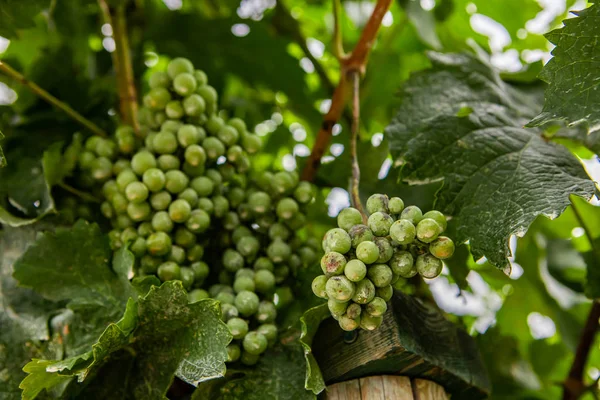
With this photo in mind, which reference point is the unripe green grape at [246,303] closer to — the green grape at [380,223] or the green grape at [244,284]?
the green grape at [244,284]

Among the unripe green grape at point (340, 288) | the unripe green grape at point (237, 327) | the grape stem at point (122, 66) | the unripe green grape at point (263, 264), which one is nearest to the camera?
the unripe green grape at point (340, 288)

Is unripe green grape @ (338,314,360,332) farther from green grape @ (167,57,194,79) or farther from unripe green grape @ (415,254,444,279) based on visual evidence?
green grape @ (167,57,194,79)

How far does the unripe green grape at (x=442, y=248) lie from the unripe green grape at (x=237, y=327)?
0.24 metres

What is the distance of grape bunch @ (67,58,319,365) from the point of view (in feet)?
2.70

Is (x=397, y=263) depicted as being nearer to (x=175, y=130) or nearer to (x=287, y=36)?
(x=175, y=130)

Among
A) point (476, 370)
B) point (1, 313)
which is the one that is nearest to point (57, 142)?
point (1, 313)

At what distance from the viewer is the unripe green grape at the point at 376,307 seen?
0.65m

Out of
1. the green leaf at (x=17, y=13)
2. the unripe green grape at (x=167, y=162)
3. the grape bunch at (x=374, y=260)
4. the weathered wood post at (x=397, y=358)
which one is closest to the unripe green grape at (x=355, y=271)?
the grape bunch at (x=374, y=260)

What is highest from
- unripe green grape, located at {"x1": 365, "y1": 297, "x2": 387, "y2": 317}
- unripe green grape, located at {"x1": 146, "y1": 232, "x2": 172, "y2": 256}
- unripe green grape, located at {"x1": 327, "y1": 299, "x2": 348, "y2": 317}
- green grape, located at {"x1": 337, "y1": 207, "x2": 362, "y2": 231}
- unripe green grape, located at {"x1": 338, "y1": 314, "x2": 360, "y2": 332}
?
green grape, located at {"x1": 337, "y1": 207, "x2": 362, "y2": 231}

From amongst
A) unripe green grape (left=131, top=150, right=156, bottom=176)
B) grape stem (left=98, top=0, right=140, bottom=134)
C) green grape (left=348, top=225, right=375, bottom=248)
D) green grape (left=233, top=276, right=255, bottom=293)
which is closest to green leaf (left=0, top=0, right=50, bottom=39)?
grape stem (left=98, top=0, right=140, bottom=134)

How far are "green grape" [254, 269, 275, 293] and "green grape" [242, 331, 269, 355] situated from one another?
0.07 m

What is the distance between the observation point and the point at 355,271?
0.64 metres

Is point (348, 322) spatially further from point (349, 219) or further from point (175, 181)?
point (175, 181)

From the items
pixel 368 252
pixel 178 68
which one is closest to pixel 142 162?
pixel 178 68
